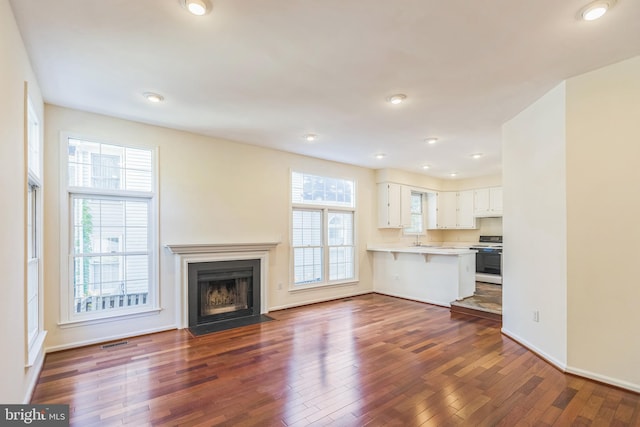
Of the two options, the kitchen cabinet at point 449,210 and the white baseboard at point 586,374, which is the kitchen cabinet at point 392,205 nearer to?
the kitchen cabinet at point 449,210

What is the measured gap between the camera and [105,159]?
3855mm

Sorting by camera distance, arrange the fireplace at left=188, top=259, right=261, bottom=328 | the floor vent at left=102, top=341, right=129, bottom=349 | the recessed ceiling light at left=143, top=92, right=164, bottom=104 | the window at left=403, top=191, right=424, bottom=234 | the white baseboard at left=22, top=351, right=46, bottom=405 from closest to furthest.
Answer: the white baseboard at left=22, top=351, right=46, bottom=405, the recessed ceiling light at left=143, top=92, right=164, bottom=104, the floor vent at left=102, top=341, right=129, bottom=349, the fireplace at left=188, top=259, right=261, bottom=328, the window at left=403, top=191, right=424, bottom=234

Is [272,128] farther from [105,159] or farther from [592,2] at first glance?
[592,2]

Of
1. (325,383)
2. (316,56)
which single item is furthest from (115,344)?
(316,56)

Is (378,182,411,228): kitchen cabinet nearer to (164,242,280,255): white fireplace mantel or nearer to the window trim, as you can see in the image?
(164,242,280,255): white fireplace mantel

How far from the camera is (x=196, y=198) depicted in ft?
14.7

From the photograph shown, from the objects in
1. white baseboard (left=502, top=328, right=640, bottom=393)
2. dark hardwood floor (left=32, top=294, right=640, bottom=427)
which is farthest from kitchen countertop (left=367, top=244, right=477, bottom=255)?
white baseboard (left=502, top=328, right=640, bottom=393)

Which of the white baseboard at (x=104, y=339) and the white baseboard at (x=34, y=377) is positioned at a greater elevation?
the white baseboard at (x=34, y=377)

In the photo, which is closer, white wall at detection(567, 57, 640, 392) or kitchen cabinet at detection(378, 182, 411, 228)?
white wall at detection(567, 57, 640, 392)

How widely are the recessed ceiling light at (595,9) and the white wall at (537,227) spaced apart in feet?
3.47

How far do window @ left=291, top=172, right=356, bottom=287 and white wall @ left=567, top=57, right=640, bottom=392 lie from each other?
3.81m

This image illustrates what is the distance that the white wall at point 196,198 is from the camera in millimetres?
3512

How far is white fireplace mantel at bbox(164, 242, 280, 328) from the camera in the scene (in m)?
4.29

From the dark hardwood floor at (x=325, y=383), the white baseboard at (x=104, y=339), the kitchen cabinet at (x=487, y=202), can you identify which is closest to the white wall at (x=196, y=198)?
the white baseboard at (x=104, y=339)
